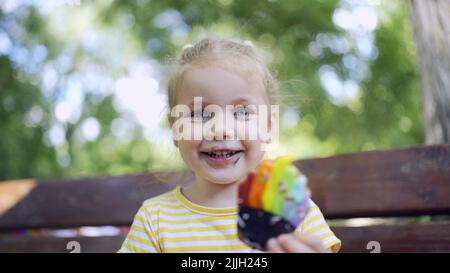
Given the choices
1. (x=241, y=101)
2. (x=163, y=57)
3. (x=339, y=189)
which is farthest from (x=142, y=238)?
(x=163, y=57)

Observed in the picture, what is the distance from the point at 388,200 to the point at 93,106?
2.85 meters

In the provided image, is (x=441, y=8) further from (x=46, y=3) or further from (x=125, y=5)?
(x=46, y=3)

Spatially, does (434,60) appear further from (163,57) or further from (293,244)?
(163,57)

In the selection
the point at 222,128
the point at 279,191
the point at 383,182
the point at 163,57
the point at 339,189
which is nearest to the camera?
the point at 279,191

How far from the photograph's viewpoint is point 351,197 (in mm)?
1706

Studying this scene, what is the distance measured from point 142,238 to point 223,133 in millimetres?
310

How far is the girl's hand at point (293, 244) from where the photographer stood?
97 centimetres

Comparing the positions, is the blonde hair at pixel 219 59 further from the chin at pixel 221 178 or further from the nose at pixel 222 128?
the chin at pixel 221 178

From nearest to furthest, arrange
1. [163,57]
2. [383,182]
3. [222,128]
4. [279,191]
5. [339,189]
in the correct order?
[279,191] → [222,128] → [383,182] → [339,189] → [163,57]

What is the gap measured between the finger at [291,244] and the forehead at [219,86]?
1.15 ft

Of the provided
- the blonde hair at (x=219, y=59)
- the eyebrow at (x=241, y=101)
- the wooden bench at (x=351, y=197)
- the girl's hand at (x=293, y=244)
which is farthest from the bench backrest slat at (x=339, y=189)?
the girl's hand at (x=293, y=244)
